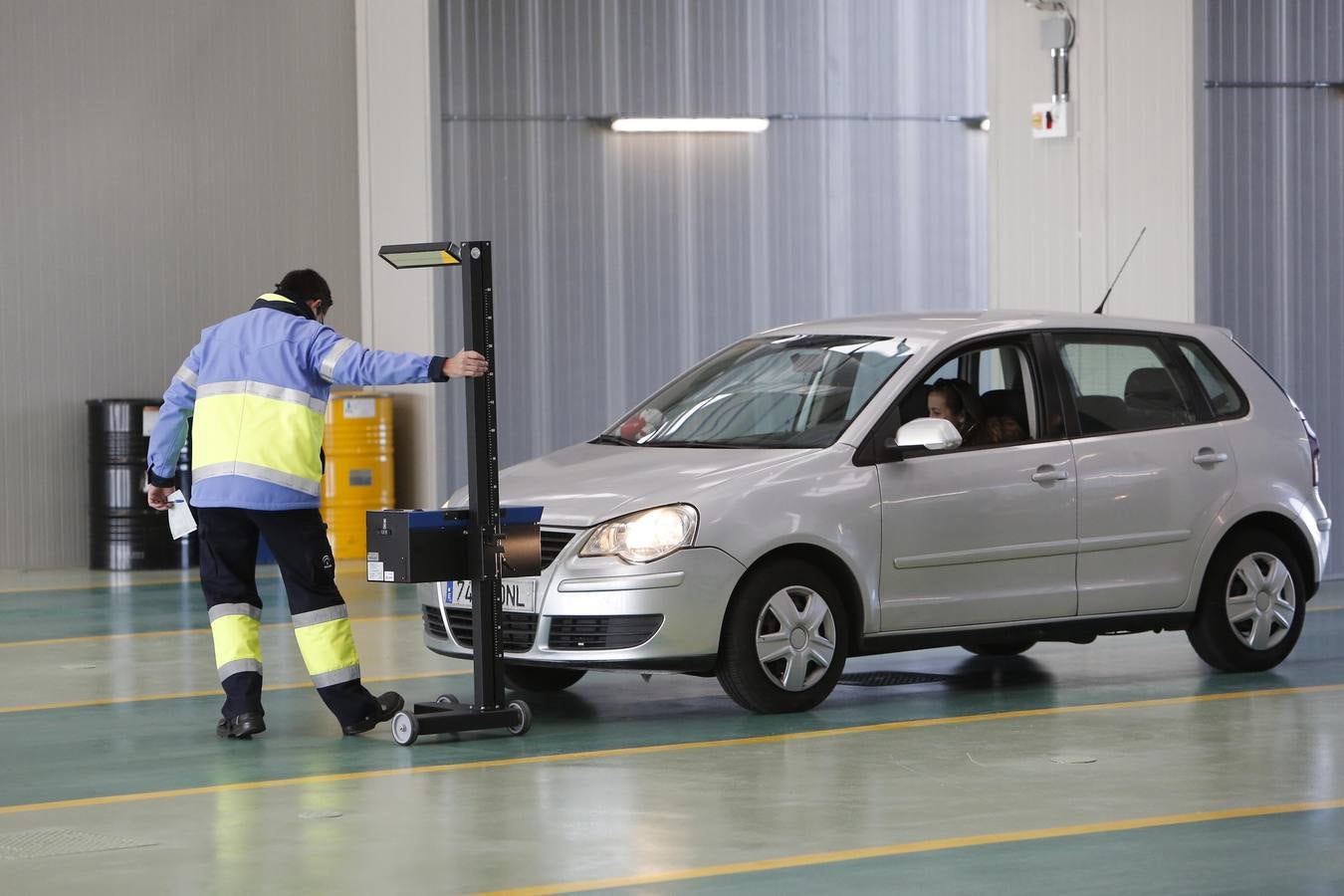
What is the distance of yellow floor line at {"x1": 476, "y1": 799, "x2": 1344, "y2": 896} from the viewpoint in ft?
18.2

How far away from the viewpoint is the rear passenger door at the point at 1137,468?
895 centimetres

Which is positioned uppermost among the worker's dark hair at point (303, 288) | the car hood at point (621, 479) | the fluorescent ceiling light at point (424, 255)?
the fluorescent ceiling light at point (424, 255)

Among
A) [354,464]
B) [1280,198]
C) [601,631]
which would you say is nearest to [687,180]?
[354,464]

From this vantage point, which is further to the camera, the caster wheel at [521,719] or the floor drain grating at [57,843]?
the caster wheel at [521,719]

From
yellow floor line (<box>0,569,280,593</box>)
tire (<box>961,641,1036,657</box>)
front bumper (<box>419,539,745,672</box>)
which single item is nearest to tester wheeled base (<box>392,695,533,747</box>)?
front bumper (<box>419,539,745,672</box>)

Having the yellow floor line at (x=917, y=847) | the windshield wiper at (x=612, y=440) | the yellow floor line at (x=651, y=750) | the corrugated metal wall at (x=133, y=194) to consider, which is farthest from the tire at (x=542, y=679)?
the corrugated metal wall at (x=133, y=194)

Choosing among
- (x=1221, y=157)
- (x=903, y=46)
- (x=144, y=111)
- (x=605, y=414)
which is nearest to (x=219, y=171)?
(x=144, y=111)

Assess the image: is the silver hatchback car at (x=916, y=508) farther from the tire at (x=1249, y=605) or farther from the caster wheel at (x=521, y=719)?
the caster wheel at (x=521, y=719)

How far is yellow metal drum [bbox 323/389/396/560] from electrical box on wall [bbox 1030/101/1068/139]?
5.65m

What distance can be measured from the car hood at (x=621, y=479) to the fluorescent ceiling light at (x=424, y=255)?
106cm

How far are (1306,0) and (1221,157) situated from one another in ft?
A: 4.15

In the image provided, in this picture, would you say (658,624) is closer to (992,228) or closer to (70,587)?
(992,228)

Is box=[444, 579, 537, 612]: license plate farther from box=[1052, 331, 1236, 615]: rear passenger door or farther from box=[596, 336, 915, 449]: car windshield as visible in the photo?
box=[1052, 331, 1236, 615]: rear passenger door

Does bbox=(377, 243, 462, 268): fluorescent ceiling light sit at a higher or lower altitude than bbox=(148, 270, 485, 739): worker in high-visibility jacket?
higher
